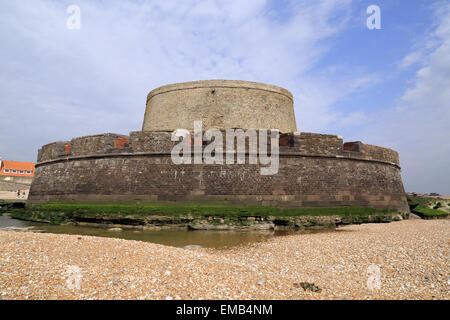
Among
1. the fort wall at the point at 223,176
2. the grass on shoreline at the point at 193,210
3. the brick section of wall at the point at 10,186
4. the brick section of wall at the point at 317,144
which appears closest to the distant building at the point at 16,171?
the brick section of wall at the point at 10,186

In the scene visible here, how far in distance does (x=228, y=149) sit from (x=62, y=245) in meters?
6.25

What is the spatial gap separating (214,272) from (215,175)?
6.26m

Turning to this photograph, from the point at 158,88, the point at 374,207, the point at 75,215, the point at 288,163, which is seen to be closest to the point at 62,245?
the point at 75,215

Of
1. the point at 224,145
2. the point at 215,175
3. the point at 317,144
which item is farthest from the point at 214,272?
the point at 317,144

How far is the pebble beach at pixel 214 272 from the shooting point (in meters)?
3.05

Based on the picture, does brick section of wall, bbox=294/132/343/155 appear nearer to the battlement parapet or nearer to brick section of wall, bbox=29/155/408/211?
the battlement parapet

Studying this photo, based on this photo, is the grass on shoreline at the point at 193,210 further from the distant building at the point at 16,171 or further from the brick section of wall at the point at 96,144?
the distant building at the point at 16,171

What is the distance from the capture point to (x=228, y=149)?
9953 mm

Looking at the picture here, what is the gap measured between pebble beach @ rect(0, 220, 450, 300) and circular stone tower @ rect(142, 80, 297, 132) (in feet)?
32.3

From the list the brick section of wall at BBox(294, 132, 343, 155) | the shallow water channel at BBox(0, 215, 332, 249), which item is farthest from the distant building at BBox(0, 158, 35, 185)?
the brick section of wall at BBox(294, 132, 343, 155)

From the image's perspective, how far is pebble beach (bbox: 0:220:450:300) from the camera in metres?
3.05

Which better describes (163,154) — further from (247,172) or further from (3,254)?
(3,254)

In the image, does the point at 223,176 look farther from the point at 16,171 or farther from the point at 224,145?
the point at 16,171

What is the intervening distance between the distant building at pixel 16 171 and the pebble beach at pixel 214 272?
44.9 metres
